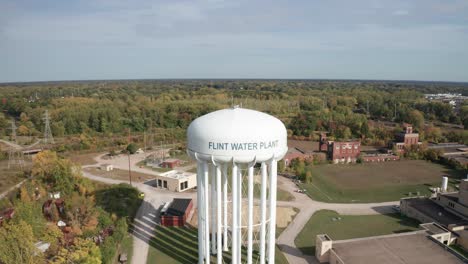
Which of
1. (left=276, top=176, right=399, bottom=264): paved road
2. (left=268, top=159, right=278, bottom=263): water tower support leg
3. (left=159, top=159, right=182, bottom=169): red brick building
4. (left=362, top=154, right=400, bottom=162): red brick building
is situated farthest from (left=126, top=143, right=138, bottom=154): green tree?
(left=268, top=159, right=278, bottom=263): water tower support leg

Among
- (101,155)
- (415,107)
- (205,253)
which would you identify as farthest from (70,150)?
(415,107)

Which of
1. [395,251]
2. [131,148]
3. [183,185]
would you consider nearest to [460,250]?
[395,251]

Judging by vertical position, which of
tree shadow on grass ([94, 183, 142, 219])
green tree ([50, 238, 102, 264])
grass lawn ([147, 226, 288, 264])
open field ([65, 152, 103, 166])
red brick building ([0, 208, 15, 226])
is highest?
green tree ([50, 238, 102, 264])

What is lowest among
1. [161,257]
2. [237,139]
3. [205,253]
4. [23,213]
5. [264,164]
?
[161,257]

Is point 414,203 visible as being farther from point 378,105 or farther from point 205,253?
point 378,105

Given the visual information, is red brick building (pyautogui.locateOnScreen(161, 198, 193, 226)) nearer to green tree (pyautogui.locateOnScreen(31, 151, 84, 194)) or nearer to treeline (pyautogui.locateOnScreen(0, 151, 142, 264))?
treeline (pyautogui.locateOnScreen(0, 151, 142, 264))

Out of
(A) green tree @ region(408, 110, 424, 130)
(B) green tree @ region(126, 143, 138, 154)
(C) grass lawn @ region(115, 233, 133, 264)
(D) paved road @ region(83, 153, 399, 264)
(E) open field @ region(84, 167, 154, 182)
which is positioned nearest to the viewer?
Answer: (C) grass lawn @ region(115, 233, 133, 264)

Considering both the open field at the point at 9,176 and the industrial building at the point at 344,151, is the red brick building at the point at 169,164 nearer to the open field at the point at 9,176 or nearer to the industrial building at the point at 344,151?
the open field at the point at 9,176
